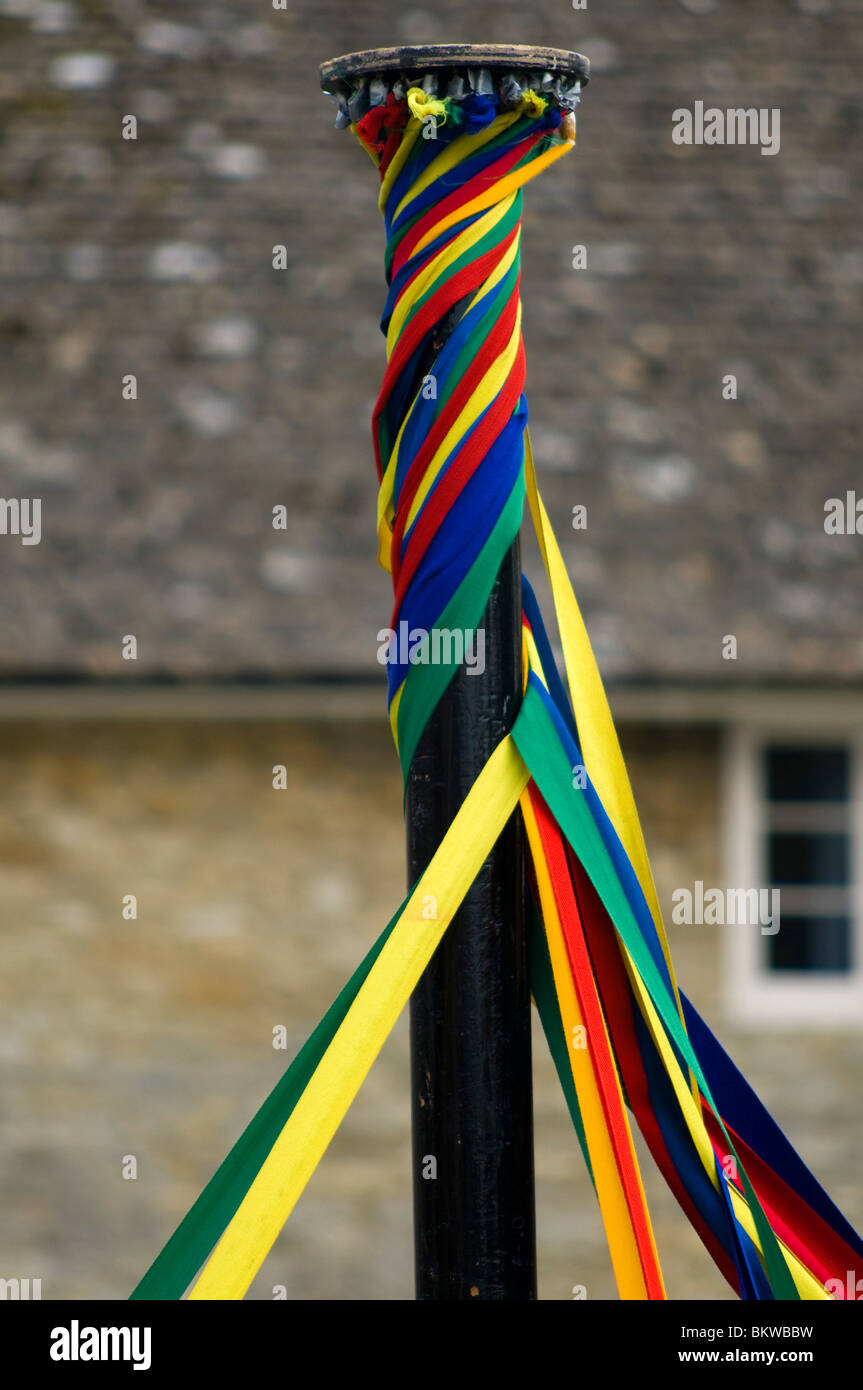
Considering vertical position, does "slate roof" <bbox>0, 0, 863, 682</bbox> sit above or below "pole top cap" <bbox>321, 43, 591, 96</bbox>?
above

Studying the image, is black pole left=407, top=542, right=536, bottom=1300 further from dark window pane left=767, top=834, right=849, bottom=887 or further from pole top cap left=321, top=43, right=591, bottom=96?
dark window pane left=767, top=834, right=849, bottom=887

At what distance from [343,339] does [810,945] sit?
3462 mm

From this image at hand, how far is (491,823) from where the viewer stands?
1322 millimetres

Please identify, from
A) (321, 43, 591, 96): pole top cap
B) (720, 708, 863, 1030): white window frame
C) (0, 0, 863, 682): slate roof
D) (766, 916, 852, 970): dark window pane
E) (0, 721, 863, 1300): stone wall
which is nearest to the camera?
(321, 43, 591, 96): pole top cap

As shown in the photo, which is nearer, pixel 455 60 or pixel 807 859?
pixel 455 60

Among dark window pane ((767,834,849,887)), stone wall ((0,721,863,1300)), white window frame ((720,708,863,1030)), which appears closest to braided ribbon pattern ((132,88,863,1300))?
stone wall ((0,721,863,1300))

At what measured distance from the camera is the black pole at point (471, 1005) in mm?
1306

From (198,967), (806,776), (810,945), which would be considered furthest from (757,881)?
(198,967)

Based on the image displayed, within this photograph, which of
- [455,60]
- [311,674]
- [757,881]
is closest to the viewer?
[455,60]

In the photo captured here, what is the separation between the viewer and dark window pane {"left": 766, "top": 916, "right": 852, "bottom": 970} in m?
6.80

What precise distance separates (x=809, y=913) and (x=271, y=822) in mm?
2454

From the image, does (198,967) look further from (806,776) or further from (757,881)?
(806,776)

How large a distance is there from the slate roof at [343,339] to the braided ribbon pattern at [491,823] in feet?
15.5

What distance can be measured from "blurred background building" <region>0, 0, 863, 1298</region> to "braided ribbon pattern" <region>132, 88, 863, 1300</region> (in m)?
4.72
